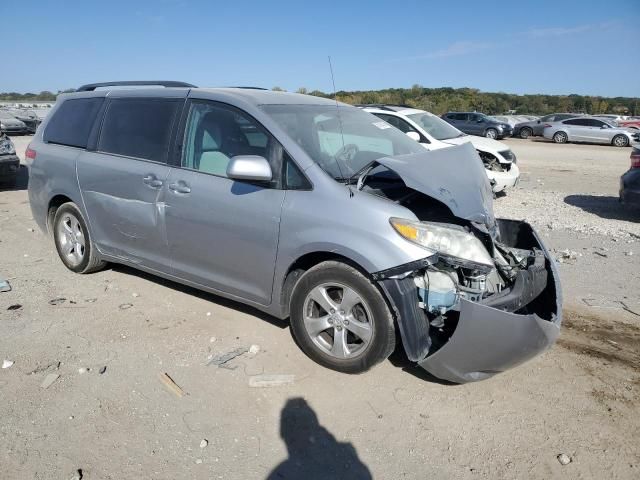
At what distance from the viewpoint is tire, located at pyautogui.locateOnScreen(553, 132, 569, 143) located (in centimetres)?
2672

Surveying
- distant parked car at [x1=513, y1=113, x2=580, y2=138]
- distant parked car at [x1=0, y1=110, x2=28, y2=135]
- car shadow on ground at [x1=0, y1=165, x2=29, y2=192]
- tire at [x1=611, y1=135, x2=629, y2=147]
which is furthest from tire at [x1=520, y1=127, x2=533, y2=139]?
distant parked car at [x1=0, y1=110, x2=28, y2=135]

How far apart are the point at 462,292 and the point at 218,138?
218cm

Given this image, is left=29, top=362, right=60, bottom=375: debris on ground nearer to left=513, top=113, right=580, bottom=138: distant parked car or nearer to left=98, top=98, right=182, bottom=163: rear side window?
left=98, top=98, right=182, bottom=163: rear side window

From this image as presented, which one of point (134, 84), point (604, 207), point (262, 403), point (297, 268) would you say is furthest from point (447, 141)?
point (262, 403)

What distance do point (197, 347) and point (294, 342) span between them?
0.74 m

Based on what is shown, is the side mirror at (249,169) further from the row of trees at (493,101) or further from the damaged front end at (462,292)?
the row of trees at (493,101)

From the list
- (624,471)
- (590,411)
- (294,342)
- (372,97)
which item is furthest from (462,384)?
(372,97)

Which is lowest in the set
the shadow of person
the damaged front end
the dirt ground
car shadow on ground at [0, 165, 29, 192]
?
the shadow of person

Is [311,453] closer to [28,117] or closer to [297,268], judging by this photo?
[297,268]

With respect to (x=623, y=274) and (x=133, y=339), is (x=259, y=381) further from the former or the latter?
(x=623, y=274)

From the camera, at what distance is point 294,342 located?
3.86 m

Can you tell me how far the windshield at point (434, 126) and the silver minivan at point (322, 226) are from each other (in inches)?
256

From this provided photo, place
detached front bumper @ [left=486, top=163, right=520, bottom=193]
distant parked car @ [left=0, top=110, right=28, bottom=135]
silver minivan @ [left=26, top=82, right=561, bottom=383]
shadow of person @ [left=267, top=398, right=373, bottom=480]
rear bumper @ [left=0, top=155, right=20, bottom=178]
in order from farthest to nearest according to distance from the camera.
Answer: distant parked car @ [left=0, top=110, right=28, bottom=135], rear bumper @ [left=0, top=155, right=20, bottom=178], detached front bumper @ [left=486, top=163, right=520, bottom=193], silver minivan @ [left=26, top=82, right=561, bottom=383], shadow of person @ [left=267, top=398, right=373, bottom=480]

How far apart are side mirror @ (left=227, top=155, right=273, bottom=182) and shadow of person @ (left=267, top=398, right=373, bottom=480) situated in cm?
152
